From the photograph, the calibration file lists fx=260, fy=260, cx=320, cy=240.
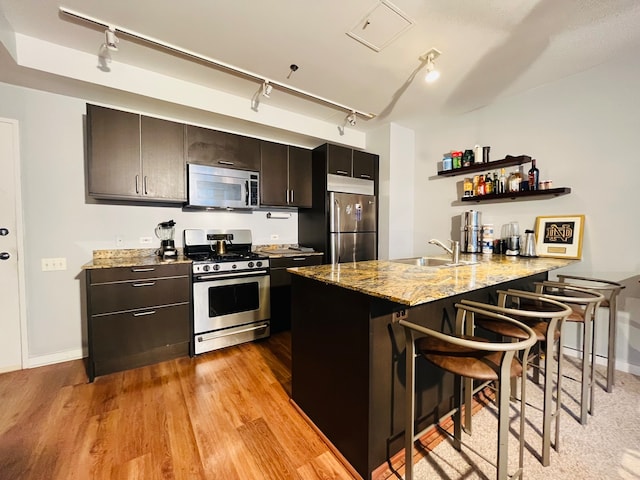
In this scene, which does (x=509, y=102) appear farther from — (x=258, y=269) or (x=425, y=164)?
(x=258, y=269)

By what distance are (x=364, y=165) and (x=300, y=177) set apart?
0.94 meters

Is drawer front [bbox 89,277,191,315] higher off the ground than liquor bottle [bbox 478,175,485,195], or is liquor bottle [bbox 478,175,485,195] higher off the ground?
liquor bottle [bbox 478,175,485,195]

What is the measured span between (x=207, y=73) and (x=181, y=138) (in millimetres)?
676

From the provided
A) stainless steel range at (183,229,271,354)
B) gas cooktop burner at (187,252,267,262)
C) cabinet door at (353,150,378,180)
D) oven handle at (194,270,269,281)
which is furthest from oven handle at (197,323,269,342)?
cabinet door at (353,150,378,180)

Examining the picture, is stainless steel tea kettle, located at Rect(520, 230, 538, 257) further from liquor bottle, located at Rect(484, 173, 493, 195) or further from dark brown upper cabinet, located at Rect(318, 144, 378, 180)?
dark brown upper cabinet, located at Rect(318, 144, 378, 180)

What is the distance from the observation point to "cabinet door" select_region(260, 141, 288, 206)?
3205 mm

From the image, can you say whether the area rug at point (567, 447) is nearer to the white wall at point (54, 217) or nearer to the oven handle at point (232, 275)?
the oven handle at point (232, 275)

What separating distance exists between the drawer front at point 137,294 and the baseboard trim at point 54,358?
806mm

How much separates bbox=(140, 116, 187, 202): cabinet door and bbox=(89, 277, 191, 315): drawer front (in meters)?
0.85

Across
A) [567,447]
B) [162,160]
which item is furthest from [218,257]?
[567,447]

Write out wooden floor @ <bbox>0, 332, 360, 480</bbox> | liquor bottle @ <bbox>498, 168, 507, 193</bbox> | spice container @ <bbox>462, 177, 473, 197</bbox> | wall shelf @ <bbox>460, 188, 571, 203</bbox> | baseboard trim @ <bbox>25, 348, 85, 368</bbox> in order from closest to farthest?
wooden floor @ <bbox>0, 332, 360, 480</bbox>, baseboard trim @ <bbox>25, 348, 85, 368</bbox>, wall shelf @ <bbox>460, 188, 571, 203</bbox>, liquor bottle @ <bbox>498, 168, 507, 193</bbox>, spice container @ <bbox>462, 177, 473, 197</bbox>

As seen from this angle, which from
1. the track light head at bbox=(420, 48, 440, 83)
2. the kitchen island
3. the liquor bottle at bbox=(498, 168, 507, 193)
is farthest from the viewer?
the liquor bottle at bbox=(498, 168, 507, 193)

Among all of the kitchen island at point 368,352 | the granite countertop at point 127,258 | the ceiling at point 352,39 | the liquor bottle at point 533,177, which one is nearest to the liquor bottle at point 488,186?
the liquor bottle at point 533,177

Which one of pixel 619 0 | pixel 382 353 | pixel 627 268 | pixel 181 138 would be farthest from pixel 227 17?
pixel 627 268
